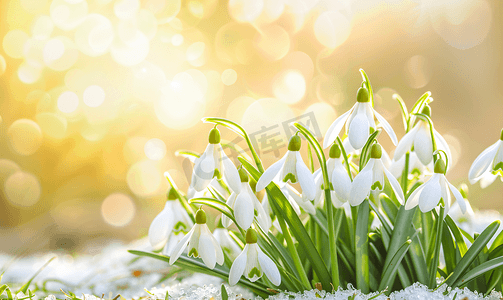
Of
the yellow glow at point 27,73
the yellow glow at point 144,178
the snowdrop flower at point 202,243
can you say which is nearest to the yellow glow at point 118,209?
the yellow glow at point 144,178

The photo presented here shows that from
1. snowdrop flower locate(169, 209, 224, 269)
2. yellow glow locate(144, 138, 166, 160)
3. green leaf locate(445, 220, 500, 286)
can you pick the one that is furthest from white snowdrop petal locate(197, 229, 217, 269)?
yellow glow locate(144, 138, 166, 160)

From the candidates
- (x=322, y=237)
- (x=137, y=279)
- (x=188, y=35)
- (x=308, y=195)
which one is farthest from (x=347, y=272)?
(x=188, y=35)

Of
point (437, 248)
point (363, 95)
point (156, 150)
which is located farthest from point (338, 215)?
point (156, 150)

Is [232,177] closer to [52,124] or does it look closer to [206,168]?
[206,168]

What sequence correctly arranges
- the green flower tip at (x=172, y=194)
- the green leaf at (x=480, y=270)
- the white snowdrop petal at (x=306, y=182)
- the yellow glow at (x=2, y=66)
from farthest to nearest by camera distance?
the yellow glow at (x=2, y=66) → the green flower tip at (x=172, y=194) → the green leaf at (x=480, y=270) → the white snowdrop petal at (x=306, y=182)

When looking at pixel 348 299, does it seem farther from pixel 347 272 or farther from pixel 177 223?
pixel 177 223

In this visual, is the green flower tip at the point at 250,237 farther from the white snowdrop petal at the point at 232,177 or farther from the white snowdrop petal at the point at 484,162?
the white snowdrop petal at the point at 484,162
